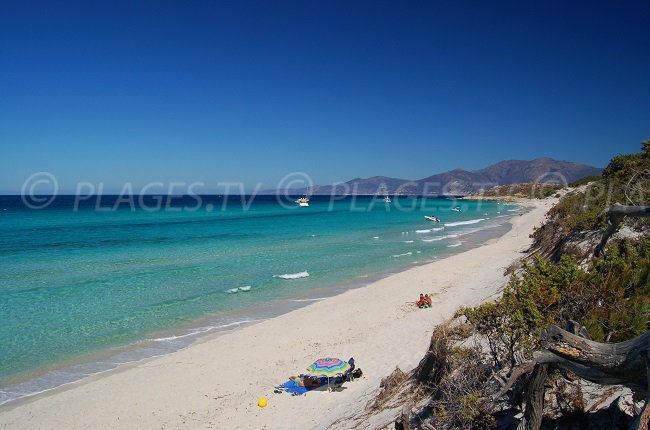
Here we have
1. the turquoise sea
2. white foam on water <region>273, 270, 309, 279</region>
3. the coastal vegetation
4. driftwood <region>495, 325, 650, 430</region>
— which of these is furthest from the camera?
white foam on water <region>273, 270, 309, 279</region>

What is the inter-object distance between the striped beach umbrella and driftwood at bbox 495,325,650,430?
6.19 meters

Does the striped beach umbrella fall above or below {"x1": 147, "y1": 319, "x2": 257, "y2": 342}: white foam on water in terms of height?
above

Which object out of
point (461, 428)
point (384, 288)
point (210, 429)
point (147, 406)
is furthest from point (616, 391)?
point (384, 288)

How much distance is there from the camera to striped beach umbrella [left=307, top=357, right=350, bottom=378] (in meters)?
9.50

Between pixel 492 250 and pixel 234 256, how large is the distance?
18.1m

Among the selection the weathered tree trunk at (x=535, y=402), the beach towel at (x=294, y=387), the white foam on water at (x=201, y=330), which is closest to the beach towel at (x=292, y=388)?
the beach towel at (x=294, y=387)

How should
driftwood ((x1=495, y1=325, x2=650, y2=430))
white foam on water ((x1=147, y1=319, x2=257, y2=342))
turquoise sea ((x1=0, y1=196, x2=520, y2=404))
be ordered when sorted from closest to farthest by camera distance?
driftwood ((x1=495, y1=325, x2=650, y2=430))
turquoise sea ((x1=0, y1=196, x2=520, y2=404))
white foam on water ((x1=147, y1=319, x2=257, y2=342))

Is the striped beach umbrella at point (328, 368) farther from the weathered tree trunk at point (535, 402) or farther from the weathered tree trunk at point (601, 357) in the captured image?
the weathered tree trunk at point (601, 357)

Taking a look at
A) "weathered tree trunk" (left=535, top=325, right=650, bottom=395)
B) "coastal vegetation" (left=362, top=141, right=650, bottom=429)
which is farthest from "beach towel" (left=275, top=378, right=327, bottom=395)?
"weathered tree trunk" (left=535, top=325, right=650, bottom=395)

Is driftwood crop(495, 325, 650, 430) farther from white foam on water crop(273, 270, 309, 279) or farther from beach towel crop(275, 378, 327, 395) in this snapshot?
white foam on water crop(273, 270, 309, 279)

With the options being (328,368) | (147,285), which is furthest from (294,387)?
(147,285)

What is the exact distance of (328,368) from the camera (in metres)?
9.58

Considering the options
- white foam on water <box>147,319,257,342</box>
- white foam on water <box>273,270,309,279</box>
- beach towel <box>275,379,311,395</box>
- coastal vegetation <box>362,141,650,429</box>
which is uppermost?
coastal vegetation <box>362,141,650,429</box>

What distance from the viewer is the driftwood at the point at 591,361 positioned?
9.98 ft
